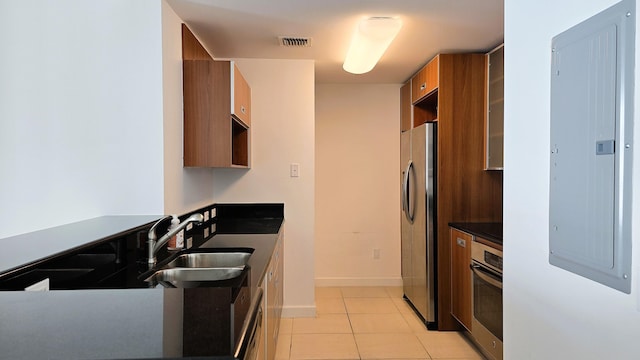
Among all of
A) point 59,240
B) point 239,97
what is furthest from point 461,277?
point 59,240

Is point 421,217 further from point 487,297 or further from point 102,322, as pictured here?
point 102,322

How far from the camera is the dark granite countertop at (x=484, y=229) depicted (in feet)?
8.01

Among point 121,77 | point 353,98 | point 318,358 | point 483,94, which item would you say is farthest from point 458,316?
Answer: point 121,77

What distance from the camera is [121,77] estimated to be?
2166 millimetres

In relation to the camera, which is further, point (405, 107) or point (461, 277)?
point (405, 107)

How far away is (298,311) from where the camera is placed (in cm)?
348

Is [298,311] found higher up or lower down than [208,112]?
lower down

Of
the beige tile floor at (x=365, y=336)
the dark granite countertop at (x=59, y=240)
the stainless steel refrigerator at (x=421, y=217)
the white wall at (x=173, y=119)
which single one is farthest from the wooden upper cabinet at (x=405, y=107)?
the dark granite countertop at (x=59, y=240)

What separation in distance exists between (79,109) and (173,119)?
1.61 feet

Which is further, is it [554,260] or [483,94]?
[483,94]

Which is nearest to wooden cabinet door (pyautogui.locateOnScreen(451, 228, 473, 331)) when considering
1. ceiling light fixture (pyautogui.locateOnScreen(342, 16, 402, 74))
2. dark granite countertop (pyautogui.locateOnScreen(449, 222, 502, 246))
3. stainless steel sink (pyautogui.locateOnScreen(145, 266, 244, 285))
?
dark granite countertop (pyautogui.locateOnScreen(449, 222, 502, 246))

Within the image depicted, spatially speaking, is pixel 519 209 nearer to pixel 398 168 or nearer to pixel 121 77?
pixel 121 77

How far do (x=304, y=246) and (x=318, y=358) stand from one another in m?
1.02

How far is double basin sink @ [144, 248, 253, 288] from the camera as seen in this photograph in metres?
1.72
